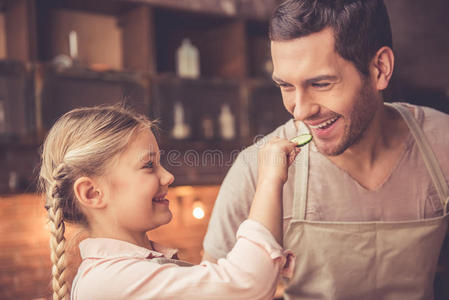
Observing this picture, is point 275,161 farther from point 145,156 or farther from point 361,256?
point 361,256

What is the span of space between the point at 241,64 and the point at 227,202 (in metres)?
2.36

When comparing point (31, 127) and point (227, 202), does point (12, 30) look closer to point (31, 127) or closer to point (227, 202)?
point (31, 127)

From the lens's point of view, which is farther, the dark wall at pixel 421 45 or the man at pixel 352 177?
the dark wall at pixel 421 45

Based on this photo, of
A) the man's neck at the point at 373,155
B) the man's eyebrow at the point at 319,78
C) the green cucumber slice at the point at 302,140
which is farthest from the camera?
the man's neck at the point at 373,155

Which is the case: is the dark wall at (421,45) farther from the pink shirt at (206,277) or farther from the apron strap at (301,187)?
the pink shirt at (206,277)

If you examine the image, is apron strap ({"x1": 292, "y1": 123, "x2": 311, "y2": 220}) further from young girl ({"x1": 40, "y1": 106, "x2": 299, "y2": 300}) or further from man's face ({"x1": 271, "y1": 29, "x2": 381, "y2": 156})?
young girl ({"x1": 40, "y1": 106, "x2": 299, "y2": 300})

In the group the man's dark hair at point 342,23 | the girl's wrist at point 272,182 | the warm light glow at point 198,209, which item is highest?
the man's dark hair at point 342,23

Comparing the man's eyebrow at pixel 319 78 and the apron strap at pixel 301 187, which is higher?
the man's eyebrow at pixel 319 78

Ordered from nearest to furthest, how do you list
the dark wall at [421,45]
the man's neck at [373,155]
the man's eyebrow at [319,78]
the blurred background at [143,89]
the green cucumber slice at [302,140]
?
the green cucumber slice at [302,140]
the man's eyebrow at [319,78]
the man's neck at [373,155]
the blurred background at [143,89]
the dark wall at [421,45]

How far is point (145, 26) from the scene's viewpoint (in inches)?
130

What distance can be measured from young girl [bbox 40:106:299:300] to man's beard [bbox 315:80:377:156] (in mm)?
333

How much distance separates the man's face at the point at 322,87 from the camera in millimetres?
1302

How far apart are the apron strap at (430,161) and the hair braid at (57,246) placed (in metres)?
1.08

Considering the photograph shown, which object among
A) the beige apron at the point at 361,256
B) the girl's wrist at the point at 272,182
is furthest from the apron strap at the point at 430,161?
the girl's wrist at the point at 272,182
